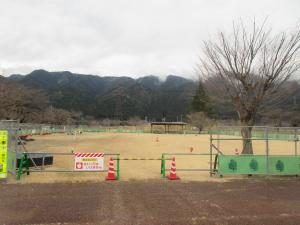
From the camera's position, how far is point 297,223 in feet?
27.7

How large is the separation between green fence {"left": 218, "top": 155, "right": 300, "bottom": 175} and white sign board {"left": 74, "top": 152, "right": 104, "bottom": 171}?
214 inches

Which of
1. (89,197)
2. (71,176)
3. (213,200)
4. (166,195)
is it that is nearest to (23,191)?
(89,197)

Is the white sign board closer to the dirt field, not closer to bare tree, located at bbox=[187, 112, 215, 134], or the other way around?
the dirt field

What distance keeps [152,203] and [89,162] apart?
5.66 metres

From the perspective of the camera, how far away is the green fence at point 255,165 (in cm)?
1560

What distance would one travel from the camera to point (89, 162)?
50.2 feet

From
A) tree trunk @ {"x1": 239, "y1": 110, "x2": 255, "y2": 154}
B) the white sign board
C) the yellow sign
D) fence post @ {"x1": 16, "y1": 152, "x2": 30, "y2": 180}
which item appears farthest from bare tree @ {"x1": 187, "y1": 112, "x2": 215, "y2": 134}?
the yellow sign

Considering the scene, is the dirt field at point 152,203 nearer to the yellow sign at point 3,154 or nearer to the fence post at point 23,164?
the yellow sign at point 3,154

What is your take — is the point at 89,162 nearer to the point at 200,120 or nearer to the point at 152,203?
the point at 152,203

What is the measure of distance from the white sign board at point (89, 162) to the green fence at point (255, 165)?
543cm

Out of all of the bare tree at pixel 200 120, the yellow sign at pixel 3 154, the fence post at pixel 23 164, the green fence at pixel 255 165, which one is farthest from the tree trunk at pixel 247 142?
the bare tree at pixel 200 120

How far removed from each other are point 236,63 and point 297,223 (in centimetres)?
1142

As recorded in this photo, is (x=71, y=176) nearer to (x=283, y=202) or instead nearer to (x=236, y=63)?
(x=283, y=202)

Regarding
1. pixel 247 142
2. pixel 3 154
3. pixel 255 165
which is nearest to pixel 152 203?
pixel 3 154
